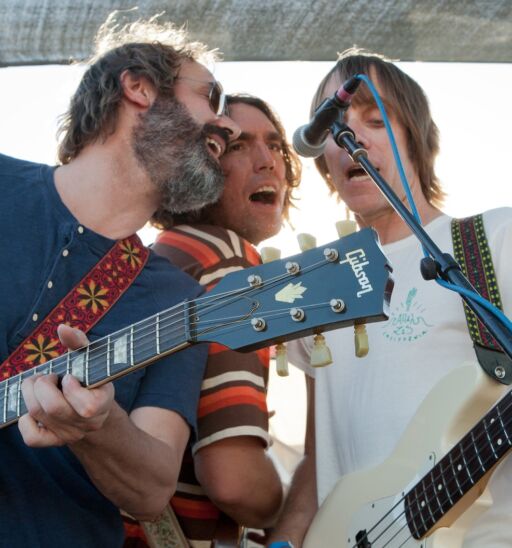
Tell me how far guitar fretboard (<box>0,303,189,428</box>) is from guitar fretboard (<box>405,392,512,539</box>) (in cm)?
63

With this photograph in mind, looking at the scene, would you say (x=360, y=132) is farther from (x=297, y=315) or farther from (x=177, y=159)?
(x=297, y=315)

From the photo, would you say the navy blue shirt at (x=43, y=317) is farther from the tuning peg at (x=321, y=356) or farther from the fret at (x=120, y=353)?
the tuning peg at (x=321, y=356)

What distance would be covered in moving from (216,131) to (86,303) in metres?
0.83

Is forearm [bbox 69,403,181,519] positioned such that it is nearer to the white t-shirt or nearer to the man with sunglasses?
the man with sunglasses

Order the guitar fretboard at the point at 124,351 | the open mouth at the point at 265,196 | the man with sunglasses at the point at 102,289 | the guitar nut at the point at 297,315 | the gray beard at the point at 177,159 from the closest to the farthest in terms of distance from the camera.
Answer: the guitar nut at the point at 297,315
the guitar fretboard at the point at 124,351
the man with sunglasses at the point at 102,289
the gray beard at the point at 177,159
the open mouth at the point at 265,196

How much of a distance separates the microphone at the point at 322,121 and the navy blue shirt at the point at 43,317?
0.59 metres

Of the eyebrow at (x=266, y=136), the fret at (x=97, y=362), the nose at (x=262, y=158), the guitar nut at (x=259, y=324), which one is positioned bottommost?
the fret at (x=97, y=362)

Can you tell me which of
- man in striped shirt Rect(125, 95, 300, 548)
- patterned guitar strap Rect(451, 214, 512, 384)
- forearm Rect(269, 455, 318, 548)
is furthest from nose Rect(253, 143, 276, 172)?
forearm Rect(269, 455, 318, 548)

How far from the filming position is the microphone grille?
223 centimetres

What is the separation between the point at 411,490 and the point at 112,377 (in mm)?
755

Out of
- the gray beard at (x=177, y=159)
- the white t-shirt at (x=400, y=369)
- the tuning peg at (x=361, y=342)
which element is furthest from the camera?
the gray beard at (x=177, y=159)

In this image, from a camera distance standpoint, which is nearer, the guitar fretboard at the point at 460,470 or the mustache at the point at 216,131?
the guitar fretboard at the point at 460,470

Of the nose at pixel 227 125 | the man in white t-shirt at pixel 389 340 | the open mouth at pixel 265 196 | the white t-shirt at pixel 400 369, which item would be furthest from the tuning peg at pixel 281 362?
the open mouth at pixel 265 196

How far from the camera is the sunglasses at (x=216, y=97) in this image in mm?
3039
